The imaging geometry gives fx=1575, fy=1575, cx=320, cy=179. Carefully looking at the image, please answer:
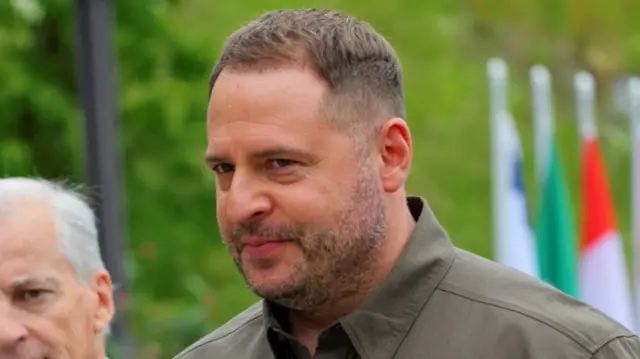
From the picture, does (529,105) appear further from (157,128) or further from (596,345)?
(596,345)

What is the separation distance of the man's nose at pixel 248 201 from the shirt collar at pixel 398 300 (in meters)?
0.28

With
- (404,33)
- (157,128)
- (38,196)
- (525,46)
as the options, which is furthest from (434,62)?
(38,196)

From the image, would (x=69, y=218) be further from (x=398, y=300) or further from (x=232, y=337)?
(x=398, y=300)

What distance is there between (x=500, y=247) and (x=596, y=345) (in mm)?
6187

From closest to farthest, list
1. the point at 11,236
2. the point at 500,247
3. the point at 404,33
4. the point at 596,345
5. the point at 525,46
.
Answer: the point at 596,345, the point at 11,236, the point at 500,247, the point at 404,33, the point at 525,46

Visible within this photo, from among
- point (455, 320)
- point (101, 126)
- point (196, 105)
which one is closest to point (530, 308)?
point (455, 320)

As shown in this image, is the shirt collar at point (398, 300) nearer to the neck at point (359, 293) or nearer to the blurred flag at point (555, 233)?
the neck at point (359, 293)

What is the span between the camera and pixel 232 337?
3.16 meters

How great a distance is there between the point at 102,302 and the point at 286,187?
82cm

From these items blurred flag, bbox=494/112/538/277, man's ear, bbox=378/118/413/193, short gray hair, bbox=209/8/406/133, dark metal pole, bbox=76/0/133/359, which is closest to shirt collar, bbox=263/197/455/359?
man's ear, bbox=378/118/413/193

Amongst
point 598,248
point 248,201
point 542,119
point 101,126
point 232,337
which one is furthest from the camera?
point 542,119

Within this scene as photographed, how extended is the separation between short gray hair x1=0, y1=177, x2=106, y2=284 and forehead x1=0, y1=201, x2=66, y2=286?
2 centimetres

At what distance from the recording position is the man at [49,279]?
321 centimetres

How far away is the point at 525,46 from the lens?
1214 centimetres
